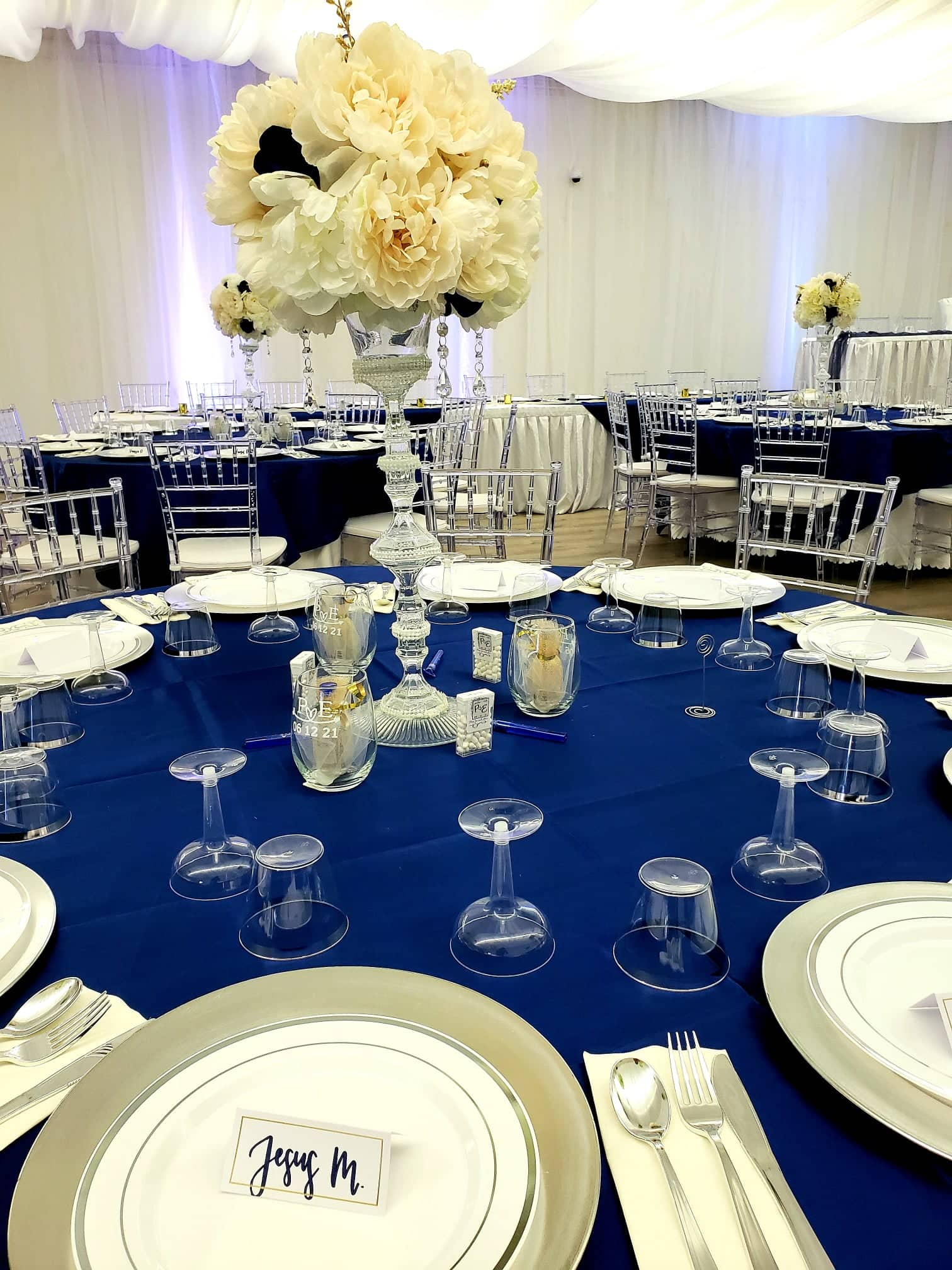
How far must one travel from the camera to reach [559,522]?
6594 mm

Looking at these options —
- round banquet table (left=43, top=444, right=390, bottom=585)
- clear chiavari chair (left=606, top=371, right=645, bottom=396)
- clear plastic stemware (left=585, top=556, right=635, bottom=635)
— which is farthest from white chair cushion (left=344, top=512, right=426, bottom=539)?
clear chiavari chair (left=606, top=371, right=645, bottom=396)

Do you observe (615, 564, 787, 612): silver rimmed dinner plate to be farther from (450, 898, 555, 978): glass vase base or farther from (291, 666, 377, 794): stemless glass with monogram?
(450, 898, 555, 978): glass vase base

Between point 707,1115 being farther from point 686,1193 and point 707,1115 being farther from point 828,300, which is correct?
point 828,300

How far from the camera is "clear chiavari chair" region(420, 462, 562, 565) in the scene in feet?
7.44

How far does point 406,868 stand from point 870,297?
11.5 metres

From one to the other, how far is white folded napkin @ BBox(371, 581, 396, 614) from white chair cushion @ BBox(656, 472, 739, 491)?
12.3 feet

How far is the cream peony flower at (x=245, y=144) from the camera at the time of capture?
3.18 feet

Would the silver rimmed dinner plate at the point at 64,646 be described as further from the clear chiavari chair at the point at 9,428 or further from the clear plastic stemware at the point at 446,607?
the clear chiavari chair at the point at 9,428

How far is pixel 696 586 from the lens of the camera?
5.31 feet

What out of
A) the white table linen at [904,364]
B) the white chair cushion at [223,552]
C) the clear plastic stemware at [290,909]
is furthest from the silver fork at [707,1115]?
the white table linen at [904,364]

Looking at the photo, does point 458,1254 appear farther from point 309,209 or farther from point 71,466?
point 71,466

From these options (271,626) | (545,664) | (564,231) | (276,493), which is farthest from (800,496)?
(564,231)

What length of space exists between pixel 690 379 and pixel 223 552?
24.3ft

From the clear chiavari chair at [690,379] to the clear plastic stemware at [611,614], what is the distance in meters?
8.12
